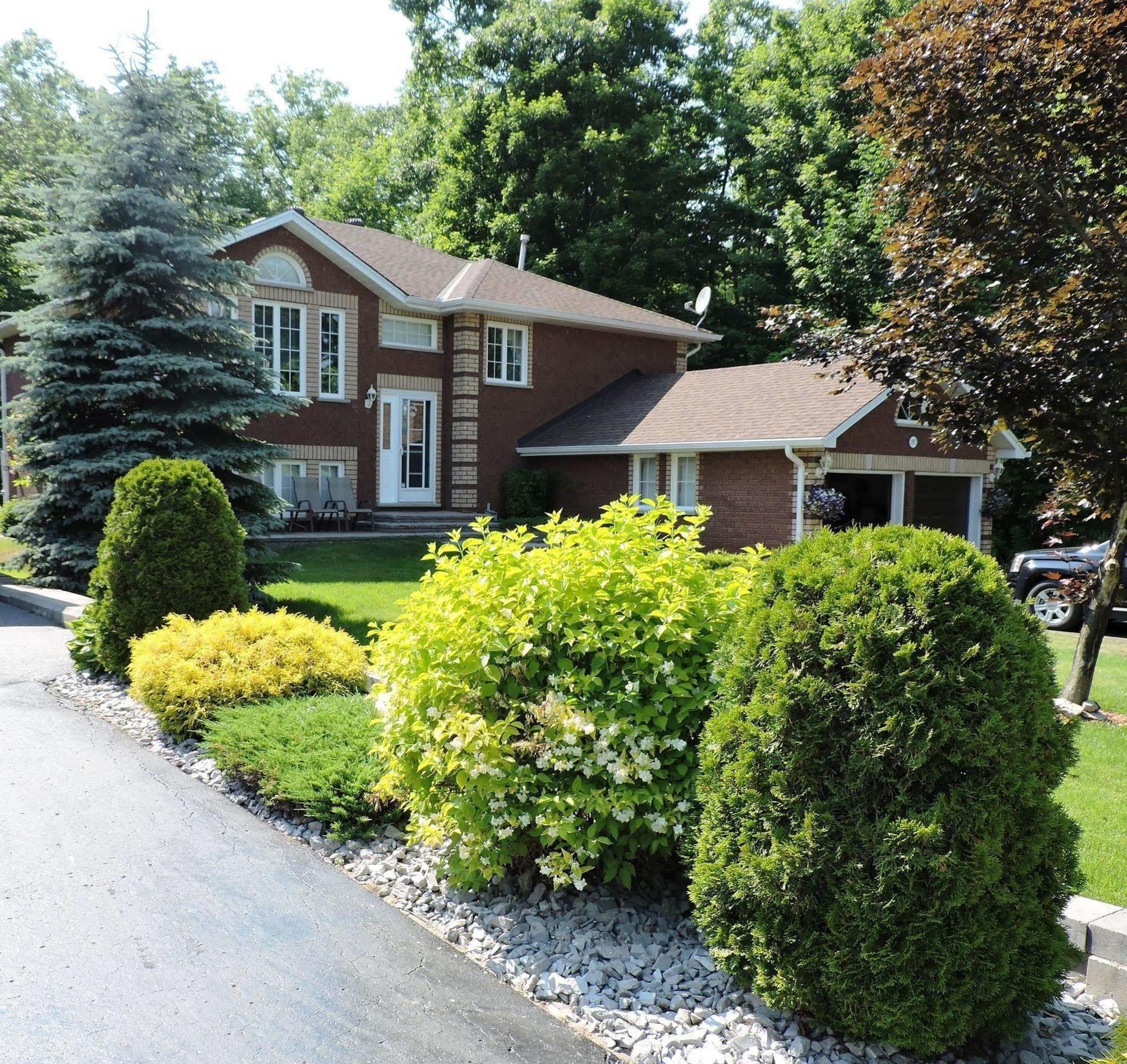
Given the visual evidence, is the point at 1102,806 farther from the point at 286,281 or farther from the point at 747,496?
the point at 286,281

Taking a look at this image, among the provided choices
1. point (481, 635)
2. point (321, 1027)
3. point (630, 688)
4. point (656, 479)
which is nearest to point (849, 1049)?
point (630, 688)

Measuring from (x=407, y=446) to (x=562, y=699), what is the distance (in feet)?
63.0

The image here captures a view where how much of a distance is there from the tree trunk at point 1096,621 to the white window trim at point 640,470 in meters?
13.2

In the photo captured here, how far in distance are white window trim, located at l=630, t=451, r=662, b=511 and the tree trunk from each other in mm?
13226

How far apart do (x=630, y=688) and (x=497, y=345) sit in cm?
1994

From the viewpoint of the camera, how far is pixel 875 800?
9.62ft

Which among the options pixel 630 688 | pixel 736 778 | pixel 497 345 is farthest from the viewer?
pixel 497 345

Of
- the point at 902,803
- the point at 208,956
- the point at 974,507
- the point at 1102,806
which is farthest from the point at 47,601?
the point at 974,507

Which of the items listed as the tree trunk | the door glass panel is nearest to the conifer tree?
the tree trunk

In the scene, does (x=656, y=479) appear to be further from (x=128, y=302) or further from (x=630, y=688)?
(x=630, y=688)

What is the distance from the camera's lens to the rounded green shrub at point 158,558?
807 centimetres

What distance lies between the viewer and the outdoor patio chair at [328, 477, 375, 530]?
2094 centimetres

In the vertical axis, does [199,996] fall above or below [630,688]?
below

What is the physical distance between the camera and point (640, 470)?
21422 mm
